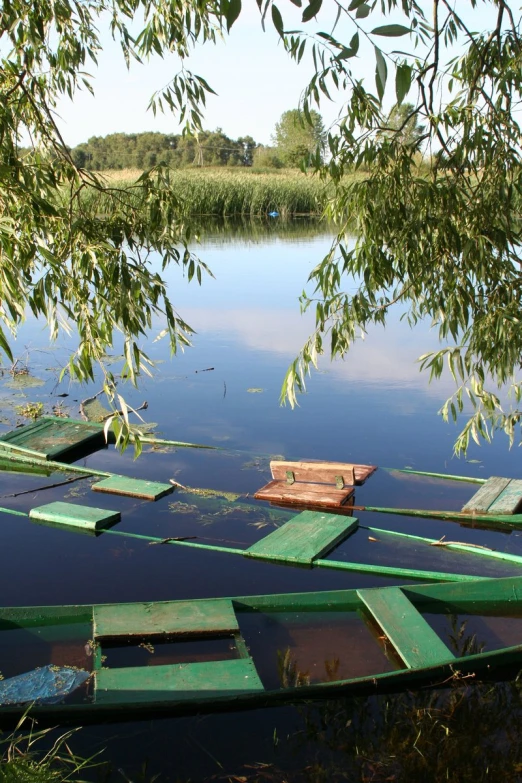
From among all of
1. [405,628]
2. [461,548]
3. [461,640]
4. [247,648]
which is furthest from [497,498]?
[247,648]

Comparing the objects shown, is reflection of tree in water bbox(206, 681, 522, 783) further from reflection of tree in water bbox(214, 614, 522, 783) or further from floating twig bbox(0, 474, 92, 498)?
floating twig bbox(0, 474, 92, 498)

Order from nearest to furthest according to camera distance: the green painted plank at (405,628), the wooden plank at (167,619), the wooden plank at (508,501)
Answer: the green painted plank at (405,628)
the wooden plank at (167,619)
the wooden plank at (508,501)

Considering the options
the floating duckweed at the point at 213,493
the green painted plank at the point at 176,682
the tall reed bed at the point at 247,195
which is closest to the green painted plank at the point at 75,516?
the floating duckweed at the point at 213,493

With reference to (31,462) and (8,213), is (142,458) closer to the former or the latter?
(31,462)

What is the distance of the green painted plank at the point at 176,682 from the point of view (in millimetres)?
3545

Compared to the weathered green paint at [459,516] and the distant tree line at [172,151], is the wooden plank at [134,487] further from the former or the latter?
the distant tree line at [172,151]

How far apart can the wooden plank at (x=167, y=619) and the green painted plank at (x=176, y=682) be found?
297 millimetres

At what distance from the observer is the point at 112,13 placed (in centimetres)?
519

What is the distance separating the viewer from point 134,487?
22.0 feet

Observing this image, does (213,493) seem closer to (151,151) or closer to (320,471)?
(320,471)

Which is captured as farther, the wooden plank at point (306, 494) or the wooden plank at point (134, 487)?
the wooden plank at point (134, 487)

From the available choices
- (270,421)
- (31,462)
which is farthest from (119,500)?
(270,421)

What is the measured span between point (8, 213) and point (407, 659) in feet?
9.20

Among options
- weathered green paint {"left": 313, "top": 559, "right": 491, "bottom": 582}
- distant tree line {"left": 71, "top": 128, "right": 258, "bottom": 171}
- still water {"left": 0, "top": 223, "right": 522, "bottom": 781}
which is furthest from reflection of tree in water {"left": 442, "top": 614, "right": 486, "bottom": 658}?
distant tree line {"left": 71, "top": 128, "right": 258, "bottom": 171}
